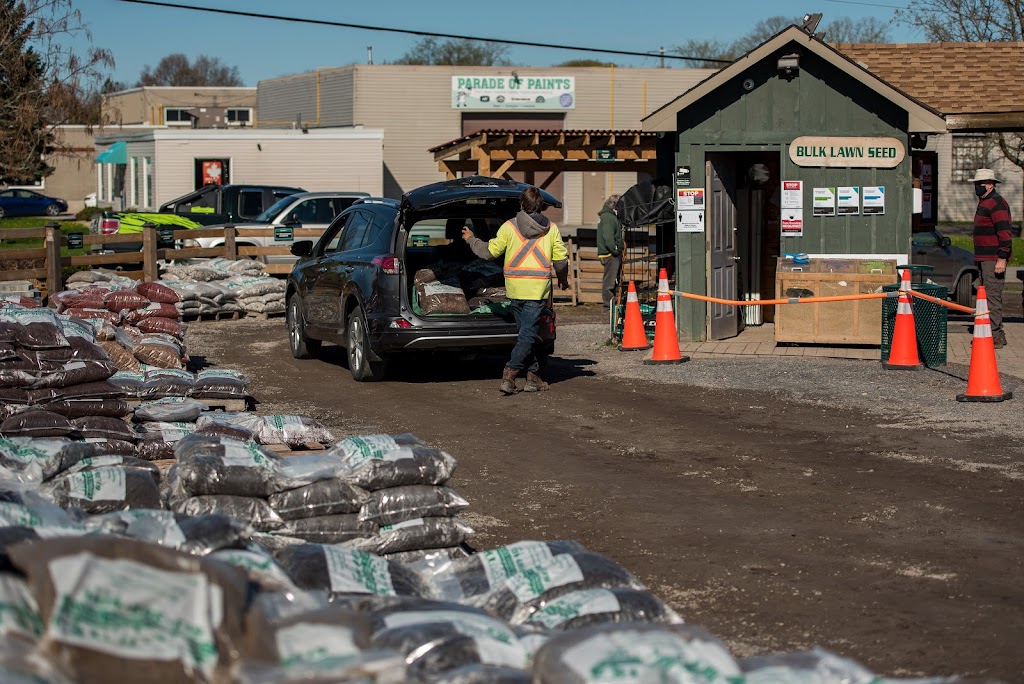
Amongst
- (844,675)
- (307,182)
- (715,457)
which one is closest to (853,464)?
(715,457)

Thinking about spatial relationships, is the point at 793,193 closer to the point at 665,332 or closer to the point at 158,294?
the point at 665,332

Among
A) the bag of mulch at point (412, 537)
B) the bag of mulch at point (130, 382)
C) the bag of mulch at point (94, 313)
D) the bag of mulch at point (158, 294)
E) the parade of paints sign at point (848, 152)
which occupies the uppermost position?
the parade of paints sign at point (848, 152)

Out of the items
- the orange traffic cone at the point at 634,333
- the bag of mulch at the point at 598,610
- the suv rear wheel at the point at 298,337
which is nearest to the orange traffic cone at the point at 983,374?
the orange traffic cone at the point at 634,333

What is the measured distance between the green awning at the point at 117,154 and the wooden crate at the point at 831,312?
35.2 m

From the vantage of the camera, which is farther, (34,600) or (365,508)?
(365,508)

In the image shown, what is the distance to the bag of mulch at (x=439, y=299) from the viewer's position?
1289 cm

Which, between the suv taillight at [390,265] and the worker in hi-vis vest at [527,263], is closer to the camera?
the worker in hi-vis vest at [527,263]

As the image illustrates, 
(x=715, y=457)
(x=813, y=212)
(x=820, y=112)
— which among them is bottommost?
(x=715, y=457)

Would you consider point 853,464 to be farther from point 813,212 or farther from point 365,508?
point 813,212

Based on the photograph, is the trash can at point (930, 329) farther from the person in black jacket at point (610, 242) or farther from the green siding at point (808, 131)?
the person in black jacket at point (610, 242)

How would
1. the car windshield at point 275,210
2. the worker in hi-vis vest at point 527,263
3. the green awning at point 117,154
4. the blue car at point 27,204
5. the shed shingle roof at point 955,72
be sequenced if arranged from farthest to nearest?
the blue car at point 27,204, the green awning at point 117,154, the car windshield at point 275,210, the shed shingle roof at point 955,72, the worker in hi-vis vest at point 527,263

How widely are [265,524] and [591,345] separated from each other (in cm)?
1057

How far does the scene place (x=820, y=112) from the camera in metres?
15.5

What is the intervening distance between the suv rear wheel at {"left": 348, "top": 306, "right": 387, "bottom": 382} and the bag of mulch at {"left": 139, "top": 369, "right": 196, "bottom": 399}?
9.92 feet
